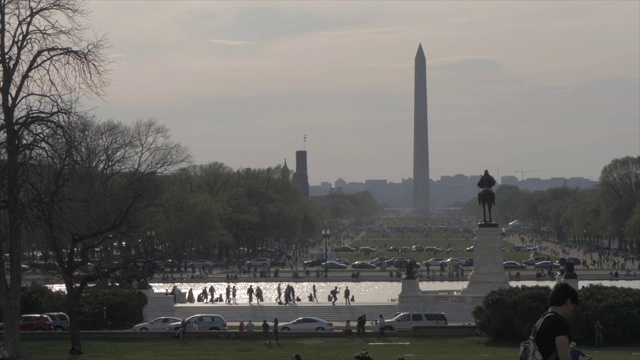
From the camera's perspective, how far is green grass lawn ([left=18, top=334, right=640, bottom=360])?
104 feet

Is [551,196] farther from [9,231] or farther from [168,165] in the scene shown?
[9,231]

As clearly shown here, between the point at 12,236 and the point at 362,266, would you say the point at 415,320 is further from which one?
the point at 362,266

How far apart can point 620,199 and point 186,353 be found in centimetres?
7819

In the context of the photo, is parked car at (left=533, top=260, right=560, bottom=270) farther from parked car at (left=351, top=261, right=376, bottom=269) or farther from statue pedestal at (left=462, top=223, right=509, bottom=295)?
statue pedestal at (left=462, top=223, right=509, bottom=295)

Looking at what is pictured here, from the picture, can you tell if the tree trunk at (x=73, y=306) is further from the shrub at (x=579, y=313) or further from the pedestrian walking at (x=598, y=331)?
the pedestrian walking at (x=598, y=331)

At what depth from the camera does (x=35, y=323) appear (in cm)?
3984

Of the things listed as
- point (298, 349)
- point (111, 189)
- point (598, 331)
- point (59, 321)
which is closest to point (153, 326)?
point (59, 321)

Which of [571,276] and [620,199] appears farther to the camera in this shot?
[620,199]

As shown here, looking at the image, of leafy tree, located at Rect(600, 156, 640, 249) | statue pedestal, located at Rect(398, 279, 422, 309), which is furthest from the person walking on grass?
leafy tree, located at Rect(600, 156, 640, 249)

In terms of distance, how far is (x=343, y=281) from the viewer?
243 feet

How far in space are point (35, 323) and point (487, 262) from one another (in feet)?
59.2

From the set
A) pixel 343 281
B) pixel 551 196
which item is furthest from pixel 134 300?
pixel 551 196

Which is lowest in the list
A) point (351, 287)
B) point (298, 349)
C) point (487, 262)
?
point (298, 349)

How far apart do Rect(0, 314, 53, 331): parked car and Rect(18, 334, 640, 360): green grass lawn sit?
3.59 m
